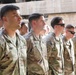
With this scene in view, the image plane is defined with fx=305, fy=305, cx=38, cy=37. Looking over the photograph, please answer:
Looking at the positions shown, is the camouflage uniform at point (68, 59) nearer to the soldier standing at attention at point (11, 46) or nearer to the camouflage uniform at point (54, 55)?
the camouflage uniform at point (54, 55)

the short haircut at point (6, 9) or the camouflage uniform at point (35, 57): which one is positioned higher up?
the short haircut at point (6, 9)

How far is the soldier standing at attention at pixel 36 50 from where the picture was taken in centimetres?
386

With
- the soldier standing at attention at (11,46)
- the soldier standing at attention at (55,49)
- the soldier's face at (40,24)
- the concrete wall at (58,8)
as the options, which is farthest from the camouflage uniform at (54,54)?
Answer: the concrete wall at (58,8)

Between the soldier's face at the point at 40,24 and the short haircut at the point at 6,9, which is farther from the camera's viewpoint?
the soldier's face at the point at 40,24

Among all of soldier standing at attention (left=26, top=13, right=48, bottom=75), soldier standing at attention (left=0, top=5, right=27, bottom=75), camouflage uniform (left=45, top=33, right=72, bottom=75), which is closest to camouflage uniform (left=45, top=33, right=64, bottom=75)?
camouflage uniform (left=45, top=33, right=72, bottom=75)

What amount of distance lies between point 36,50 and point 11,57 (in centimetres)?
73

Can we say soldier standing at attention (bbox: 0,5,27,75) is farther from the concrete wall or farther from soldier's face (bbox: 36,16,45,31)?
the concrete wall

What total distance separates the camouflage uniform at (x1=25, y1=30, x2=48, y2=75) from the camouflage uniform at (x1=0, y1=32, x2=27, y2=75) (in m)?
0.46

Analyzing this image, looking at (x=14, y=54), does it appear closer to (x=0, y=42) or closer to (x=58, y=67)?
(x=0, y=42)

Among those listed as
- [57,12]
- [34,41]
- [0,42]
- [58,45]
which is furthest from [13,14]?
[57,12]

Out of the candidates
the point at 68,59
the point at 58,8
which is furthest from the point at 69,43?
the point at 58,8

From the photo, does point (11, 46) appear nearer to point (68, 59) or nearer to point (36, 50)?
point (36, 50)

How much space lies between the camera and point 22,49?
3.42 metres

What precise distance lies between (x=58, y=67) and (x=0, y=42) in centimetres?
152
